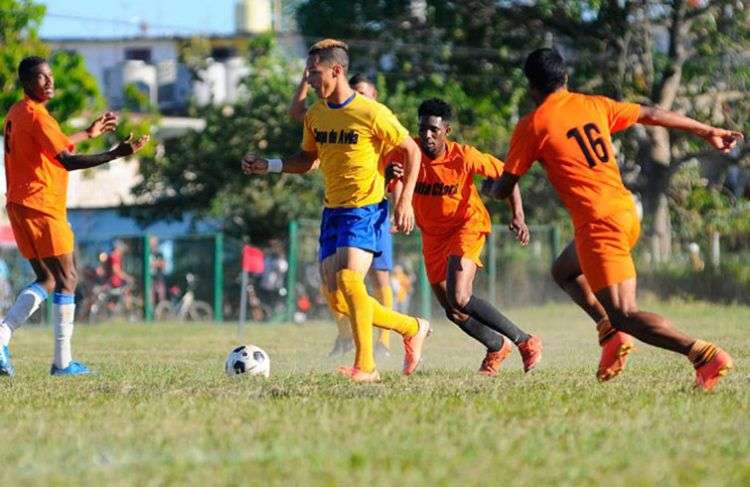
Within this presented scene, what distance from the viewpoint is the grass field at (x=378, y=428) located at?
237 inches

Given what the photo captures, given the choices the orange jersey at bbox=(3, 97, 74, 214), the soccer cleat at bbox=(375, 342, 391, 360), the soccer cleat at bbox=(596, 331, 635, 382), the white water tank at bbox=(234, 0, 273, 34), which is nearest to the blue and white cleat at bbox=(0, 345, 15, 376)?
the orange jersey at bbox=(3, 97, 74, 214)

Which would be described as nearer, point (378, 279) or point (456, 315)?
point (456, 315)

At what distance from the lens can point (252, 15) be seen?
81.5m

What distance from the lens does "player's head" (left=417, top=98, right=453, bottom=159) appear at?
11.6 meters

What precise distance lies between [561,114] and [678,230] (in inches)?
1289

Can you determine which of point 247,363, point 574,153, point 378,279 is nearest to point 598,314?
point 574,153

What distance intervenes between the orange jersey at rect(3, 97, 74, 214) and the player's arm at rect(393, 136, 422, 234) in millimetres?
2777

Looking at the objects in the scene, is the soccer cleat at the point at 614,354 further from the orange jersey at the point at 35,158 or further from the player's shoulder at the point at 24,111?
the player's shoulder at the point at 24,111

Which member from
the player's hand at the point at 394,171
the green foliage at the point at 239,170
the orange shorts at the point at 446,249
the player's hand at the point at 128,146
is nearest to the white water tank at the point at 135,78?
the green foliage at the point at 239,170

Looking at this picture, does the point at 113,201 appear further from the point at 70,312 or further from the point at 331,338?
the point at 70,312

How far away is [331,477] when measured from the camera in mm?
5891

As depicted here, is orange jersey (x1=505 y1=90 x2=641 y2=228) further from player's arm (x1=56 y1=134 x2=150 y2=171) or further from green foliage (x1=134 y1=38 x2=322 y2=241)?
green foliage (x1=134 y1=38 x2=322 y2=241)

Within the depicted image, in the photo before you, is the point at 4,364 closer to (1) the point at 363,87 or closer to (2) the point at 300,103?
(2) the point at 300,103

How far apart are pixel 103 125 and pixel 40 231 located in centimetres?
91
